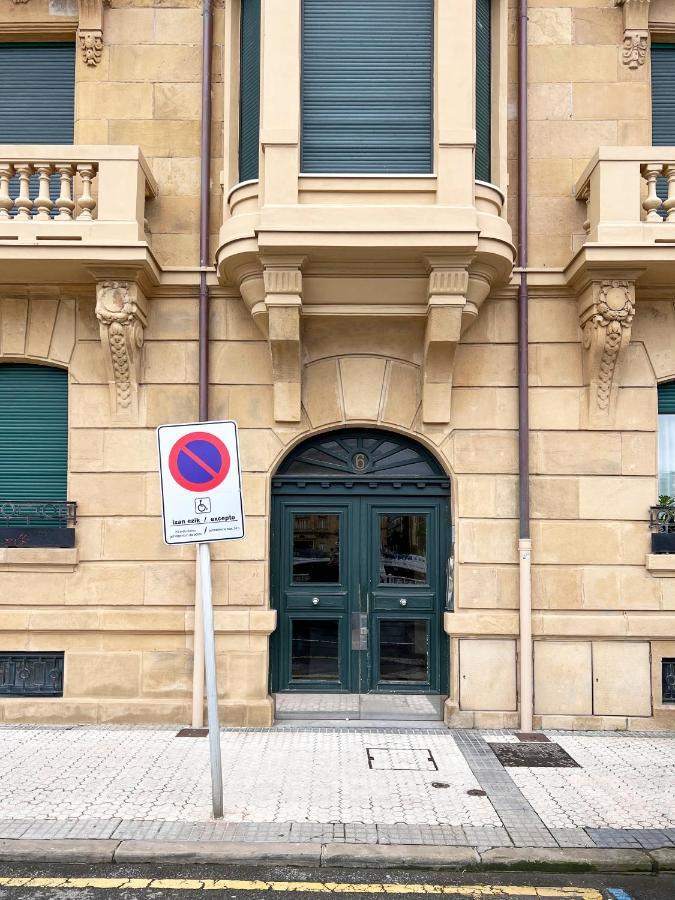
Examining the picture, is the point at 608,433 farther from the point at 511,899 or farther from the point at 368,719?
the point at 511,899

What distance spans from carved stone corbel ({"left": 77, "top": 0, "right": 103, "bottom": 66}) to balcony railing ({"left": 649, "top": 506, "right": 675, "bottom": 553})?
897cm

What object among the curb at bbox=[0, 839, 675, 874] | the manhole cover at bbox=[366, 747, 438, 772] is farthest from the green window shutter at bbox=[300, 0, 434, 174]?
the curb at bbox=[0, 839, 675, 874]

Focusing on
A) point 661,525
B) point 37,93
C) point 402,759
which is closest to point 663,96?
point 661,525

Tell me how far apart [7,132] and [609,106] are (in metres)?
7.78

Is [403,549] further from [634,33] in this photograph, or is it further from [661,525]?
[634,33]

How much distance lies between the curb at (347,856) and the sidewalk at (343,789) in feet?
0.16

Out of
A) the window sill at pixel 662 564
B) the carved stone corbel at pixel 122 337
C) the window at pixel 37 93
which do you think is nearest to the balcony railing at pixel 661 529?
the window sill at pixel 662 564

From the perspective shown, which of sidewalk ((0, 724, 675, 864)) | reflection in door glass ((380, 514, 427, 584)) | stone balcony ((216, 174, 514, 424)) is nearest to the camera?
sidewalk ((0, 724, 675, 864))

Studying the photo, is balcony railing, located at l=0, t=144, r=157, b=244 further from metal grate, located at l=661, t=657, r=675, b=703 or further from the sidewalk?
metal grate, located at l=661, t=657, r=675, b=703

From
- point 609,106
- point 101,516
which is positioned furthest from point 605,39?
point 101,516

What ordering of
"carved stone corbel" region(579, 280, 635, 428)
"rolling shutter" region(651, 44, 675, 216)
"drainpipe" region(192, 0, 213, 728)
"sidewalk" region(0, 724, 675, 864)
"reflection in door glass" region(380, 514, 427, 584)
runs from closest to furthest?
"sidewalk" region(0, 724, 675, 864)
"carved stone corbel" region(579, 280, 635, 428)
"drainpipe" region(192, 0, 213, 728)
"reflection in door glass" region(380, 514, 427, 584)
"rolling shutter" region(651, 44, 675, 216)

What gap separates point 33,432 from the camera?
8766 millimetres

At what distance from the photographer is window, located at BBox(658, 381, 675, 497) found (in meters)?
8.74

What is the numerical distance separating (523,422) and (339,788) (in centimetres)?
463
